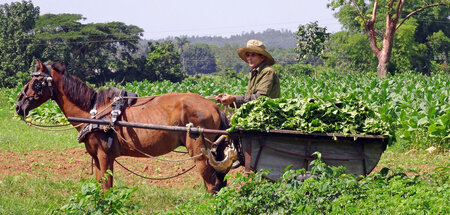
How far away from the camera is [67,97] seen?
7.79m

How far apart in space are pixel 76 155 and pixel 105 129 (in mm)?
5884

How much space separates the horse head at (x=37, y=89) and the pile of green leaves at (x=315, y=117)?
9.59 ft

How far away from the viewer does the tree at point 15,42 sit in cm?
4962

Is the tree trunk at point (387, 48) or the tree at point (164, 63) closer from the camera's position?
the tree trunk at point (387, 48)

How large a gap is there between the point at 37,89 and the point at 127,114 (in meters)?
1.30

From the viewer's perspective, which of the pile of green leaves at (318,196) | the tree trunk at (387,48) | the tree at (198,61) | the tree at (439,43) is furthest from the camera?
the tree at (198,61)

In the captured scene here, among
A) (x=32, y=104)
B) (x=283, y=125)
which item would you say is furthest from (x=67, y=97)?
(x=283, y=125)

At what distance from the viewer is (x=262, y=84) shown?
7520 mm

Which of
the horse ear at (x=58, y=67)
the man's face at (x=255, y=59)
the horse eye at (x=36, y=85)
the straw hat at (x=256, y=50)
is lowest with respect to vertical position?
the horse eye at (x=36, y=85)

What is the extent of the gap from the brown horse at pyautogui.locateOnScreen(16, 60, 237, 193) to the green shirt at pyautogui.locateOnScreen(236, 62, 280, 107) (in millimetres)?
496

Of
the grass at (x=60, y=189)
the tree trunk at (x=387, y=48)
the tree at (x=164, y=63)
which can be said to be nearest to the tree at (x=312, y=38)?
the tree trunk at (x=387, y=48)

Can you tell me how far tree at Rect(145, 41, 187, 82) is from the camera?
177 feet

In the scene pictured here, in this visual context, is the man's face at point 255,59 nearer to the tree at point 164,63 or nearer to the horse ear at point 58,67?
the horse ear at point 58,67

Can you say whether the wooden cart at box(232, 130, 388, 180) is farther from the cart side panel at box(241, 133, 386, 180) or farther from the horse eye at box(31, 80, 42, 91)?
the horse eye at box(31, 80, 42, 91)
